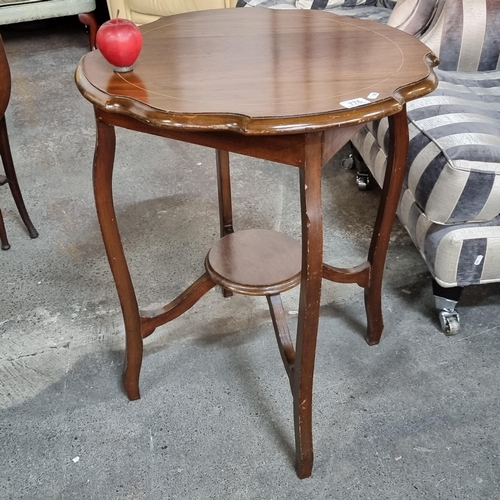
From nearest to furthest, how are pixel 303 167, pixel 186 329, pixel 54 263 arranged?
pixel 303 167
pixel 186 329
pixel 54 263

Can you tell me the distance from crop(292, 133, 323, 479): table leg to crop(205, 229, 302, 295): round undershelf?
8.8 inches

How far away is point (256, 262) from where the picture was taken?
51.8 inches

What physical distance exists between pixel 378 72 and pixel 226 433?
757 mm

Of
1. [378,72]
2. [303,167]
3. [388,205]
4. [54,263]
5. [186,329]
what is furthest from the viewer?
[54,263]

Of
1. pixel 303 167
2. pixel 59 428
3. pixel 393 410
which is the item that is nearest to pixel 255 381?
pixel 393 410

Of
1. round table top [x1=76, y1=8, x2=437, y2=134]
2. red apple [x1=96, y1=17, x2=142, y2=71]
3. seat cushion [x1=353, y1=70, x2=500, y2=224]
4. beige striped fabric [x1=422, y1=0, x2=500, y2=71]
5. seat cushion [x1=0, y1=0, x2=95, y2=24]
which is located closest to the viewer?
round table top [x1=76, y1=8, x2=437, y2=134]

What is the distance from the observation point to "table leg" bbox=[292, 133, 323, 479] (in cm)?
89

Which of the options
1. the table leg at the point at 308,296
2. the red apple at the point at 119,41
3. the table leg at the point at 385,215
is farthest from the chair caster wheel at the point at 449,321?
the red apple at the point at 119,41

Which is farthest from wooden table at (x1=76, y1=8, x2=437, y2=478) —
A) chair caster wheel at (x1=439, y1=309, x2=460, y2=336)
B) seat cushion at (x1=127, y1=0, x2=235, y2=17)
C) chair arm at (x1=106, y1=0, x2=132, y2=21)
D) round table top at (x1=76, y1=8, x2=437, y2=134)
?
chair arm at (x1=106, y1=0, x2=132, y2=21)

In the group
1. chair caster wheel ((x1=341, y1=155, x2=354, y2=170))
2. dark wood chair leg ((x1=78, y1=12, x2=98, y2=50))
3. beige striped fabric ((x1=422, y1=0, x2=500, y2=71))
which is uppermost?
beige striped fabric ((x1=422, y1=0, x2=500, y2=71))

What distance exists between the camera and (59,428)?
4.08ft

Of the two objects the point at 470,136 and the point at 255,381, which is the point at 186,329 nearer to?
the point at 255,381

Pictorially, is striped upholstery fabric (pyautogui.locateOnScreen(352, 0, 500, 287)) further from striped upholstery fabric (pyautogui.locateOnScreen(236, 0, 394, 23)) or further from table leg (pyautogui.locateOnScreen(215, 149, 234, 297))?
striped upholstery fabric (pyautogui.locateOnScreen(236, 0, 394, 23))

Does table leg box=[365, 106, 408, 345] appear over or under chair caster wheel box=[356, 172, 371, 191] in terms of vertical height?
over
